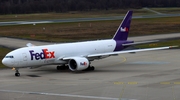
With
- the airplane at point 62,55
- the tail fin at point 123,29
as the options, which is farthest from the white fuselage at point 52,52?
the tail fin at point 123,29

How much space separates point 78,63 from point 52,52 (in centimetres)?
290

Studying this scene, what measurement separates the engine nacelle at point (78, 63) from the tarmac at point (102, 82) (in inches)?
23.3

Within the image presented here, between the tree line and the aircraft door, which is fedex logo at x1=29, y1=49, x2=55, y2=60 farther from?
the tree line

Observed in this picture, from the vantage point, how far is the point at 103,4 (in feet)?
607

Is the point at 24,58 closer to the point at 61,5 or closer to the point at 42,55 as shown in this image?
the point at 42,55

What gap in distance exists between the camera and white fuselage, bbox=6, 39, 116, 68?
37.3 metres

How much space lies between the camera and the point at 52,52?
3938 centimetres

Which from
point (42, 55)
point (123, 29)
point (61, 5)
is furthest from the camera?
point (61, 5)

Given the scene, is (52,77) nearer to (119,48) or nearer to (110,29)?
(119,48)

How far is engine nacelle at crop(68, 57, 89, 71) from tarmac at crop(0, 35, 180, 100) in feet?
1.94

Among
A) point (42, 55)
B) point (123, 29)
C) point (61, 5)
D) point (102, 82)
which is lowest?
point (61, 5)

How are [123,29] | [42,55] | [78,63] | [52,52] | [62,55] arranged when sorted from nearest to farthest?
1. [42,55]
2. [78,63]
3. [52,52]
4. [62,55]
5. [123,29]

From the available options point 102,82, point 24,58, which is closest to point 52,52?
point 24,58

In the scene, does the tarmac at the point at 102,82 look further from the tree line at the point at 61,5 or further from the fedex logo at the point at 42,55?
the tree line at the point at 61,5
